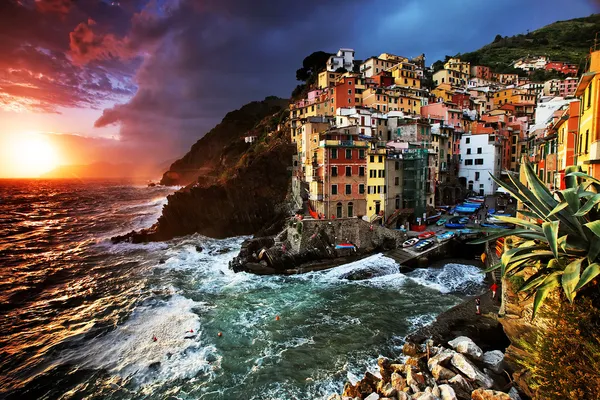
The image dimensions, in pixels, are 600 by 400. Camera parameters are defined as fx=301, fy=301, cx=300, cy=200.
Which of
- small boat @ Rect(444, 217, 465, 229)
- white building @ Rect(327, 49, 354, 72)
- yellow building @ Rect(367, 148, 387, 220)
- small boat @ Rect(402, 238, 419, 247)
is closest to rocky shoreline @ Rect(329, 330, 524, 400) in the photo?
small boat @ Rect(402, 238, 419, 247)

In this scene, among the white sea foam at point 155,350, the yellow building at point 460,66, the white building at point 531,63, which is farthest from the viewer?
the white building at point 531,63

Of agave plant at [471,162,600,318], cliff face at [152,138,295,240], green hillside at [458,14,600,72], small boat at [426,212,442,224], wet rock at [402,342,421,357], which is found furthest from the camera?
green hillside at [458,14,600,72]

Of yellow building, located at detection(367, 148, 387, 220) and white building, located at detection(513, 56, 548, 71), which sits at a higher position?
white building, located at detection(513, 56, 548, 71)

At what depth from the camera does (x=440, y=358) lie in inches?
578

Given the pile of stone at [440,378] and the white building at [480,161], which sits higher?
the white building at [480,161]

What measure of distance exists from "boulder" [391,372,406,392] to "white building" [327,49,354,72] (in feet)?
282

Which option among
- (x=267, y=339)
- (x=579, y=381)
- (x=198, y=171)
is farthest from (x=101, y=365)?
(x=198, y=171)

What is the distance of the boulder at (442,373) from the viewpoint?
1355 cm

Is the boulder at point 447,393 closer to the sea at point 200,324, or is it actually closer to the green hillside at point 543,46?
the sea at point 200,324

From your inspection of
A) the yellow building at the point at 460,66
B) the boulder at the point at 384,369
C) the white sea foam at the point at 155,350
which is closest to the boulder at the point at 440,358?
the boulder at the point at 384,369

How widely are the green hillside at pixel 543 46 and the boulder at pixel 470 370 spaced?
424ft

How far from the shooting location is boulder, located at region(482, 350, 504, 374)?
47.8ft

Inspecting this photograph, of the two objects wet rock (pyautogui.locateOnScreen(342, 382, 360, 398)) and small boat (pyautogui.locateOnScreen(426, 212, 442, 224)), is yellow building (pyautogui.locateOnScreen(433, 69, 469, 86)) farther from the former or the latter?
wet rock (pyautogui.locateOnScreen(342, 382, 360, 398))

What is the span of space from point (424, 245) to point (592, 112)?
20832 millimetres
